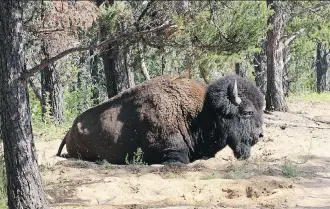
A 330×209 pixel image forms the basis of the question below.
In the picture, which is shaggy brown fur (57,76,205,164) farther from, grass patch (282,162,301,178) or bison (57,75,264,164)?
grass patch (282,162,301,178)

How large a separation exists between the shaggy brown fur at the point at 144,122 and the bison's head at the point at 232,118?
26cm

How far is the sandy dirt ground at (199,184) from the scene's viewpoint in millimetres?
5625

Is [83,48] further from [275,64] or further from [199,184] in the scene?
[275,64]

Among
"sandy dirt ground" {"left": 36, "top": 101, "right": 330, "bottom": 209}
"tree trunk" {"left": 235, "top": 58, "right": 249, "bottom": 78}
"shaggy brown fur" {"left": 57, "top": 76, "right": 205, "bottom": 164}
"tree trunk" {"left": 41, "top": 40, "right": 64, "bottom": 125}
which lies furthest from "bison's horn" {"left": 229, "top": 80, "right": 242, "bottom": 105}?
"tree trunk" {"left": 235, "top": 58, "right": 249, "bottom": 78}

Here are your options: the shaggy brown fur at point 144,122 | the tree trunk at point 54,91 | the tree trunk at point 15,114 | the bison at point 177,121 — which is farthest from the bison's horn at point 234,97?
the tree trunk at point 54,91

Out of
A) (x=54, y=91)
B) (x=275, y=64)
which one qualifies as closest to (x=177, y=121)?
(x=275, y=64)

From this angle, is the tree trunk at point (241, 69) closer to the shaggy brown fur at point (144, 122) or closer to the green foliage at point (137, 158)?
the shaggy brown fur at point (144, 122)

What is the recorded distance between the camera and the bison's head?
870 centimetres

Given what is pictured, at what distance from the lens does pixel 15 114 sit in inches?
179

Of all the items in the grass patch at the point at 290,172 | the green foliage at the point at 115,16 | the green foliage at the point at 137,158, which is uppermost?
the green foliage at the point at 115,16

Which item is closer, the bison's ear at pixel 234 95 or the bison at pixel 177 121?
the bison at pixel 177 121

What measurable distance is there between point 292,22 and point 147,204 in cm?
1191

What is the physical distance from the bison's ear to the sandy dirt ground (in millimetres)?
1045

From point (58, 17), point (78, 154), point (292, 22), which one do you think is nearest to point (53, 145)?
point (78, 154)
